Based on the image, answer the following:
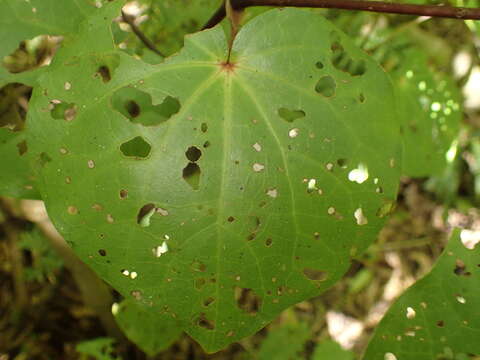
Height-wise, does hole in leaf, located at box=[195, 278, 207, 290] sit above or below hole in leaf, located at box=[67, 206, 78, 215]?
below

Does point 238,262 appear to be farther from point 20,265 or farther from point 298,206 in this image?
point 20,265

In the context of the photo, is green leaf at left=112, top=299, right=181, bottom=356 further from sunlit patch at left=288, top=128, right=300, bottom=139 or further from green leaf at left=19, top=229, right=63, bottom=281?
sunlit patch at left=288, top=128, right=300, bottom=139

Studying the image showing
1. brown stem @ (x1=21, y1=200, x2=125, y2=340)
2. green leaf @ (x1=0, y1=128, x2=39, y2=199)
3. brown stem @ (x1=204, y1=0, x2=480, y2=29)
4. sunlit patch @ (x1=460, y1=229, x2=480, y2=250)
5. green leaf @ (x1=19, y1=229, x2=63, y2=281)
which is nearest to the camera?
brown stem @ (x1=204, y1=0, x2=480, y2=29)

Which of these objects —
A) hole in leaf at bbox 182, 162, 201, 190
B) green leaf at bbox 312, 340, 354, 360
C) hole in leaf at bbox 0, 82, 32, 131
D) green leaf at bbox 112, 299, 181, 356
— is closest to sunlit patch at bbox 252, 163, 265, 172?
hole in leaf at bbox 182, 162, 201, 190

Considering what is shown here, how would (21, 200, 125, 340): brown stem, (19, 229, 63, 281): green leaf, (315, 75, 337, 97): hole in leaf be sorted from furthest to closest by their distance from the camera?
1. (19, 229, 63, 281): green leaf
2. (21, 200, 125, 340): brown stem
3. (315, 75, 337, 97): hole in leaf

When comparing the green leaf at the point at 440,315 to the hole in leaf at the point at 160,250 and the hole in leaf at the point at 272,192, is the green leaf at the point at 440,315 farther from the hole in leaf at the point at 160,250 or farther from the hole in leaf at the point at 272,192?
the hole in leaf at the point at 160,250

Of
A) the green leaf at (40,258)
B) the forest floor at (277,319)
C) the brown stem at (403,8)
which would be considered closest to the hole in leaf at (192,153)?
the brown stem at (403,8)
